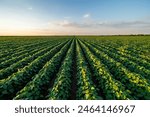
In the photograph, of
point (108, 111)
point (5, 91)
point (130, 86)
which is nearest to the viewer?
point (108, 111)

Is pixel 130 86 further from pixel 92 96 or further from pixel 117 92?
pixel 92 96

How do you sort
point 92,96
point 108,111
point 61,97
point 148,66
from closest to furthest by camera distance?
point 108,111 → point 92,96 → point 61,97 → point 148,66

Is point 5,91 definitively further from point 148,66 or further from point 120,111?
point 148,66

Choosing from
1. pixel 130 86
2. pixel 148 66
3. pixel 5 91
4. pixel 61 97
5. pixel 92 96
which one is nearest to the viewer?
pixel 92 96

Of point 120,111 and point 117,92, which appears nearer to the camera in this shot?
point 120,111

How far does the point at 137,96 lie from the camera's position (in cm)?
868

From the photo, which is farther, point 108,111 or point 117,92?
point 117,92

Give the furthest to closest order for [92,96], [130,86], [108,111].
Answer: [130,86] < [92,96] < [108,111]

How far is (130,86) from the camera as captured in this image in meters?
9.66

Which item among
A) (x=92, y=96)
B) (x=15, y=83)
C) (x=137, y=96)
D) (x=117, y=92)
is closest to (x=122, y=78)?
(x=137, y=96)

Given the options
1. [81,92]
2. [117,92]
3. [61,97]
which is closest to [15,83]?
[61,97]

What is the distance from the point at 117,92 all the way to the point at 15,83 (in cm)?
509

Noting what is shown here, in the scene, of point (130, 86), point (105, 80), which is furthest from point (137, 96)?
point (105, 80)

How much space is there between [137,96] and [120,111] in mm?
2379
